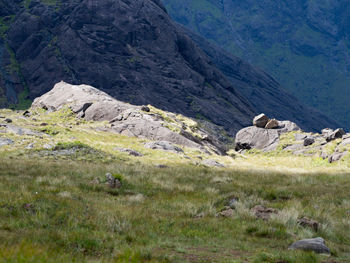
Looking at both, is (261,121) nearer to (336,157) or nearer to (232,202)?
(336,157)

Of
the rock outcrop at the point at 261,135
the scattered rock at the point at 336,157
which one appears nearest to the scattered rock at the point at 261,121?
the rock outcrop at the point at 261,135

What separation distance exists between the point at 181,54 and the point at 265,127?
109249 millimetres

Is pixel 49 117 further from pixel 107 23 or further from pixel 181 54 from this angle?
pixel 181 54

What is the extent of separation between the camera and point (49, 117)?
6194 centimetres

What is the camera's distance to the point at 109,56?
154125mm

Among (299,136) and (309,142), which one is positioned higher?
(299,136)

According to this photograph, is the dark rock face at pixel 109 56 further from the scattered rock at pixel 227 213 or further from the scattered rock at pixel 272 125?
the scattered rock at pixel 227 213

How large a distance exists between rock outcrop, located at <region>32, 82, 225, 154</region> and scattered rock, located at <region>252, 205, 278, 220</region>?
3006 centimetres

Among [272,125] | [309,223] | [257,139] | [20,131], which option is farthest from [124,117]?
[309,223]

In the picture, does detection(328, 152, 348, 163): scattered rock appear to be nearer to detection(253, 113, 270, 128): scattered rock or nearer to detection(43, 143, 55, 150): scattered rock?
detection(43, 143, 55, 150): scattered rock

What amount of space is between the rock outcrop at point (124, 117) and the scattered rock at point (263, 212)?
98.6 ft

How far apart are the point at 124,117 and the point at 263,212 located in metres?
47.5

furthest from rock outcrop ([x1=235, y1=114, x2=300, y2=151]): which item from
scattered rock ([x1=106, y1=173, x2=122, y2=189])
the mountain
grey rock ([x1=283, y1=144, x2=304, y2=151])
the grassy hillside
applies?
the mountain

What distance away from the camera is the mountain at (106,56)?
14425cm
